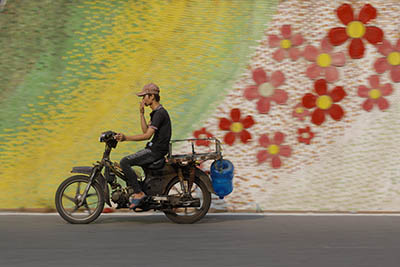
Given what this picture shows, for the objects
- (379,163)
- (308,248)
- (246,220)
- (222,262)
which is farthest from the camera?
(379,163)

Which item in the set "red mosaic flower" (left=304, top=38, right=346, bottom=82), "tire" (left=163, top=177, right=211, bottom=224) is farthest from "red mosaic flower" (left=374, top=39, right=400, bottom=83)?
"tire" (left=163, top=177, right=211, bottom=224)

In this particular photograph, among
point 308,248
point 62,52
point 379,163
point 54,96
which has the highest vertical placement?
point 62,52

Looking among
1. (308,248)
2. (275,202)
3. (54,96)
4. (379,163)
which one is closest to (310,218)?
(275,202)

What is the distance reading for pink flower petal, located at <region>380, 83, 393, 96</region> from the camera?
10.1 metres

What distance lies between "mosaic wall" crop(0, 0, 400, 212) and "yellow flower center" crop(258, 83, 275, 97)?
0.05ft

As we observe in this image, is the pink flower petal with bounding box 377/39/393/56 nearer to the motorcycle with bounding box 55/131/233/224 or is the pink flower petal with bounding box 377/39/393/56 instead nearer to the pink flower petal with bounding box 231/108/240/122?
the pink flower petal with bounding box 231/108/240/122

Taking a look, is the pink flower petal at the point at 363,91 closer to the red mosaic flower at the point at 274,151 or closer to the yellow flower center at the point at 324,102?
the yellow flower center at the point at 324,102

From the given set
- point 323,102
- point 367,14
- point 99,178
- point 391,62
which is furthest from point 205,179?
point 367,14

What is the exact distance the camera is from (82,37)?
10484 mm

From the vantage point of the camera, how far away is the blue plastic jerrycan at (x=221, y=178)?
871 cm

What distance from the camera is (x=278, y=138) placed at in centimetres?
1016

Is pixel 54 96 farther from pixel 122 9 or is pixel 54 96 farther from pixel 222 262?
pixel 222 262

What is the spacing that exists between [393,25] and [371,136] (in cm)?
188

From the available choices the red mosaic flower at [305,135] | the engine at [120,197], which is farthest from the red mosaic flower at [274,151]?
the engine at [120,197]
